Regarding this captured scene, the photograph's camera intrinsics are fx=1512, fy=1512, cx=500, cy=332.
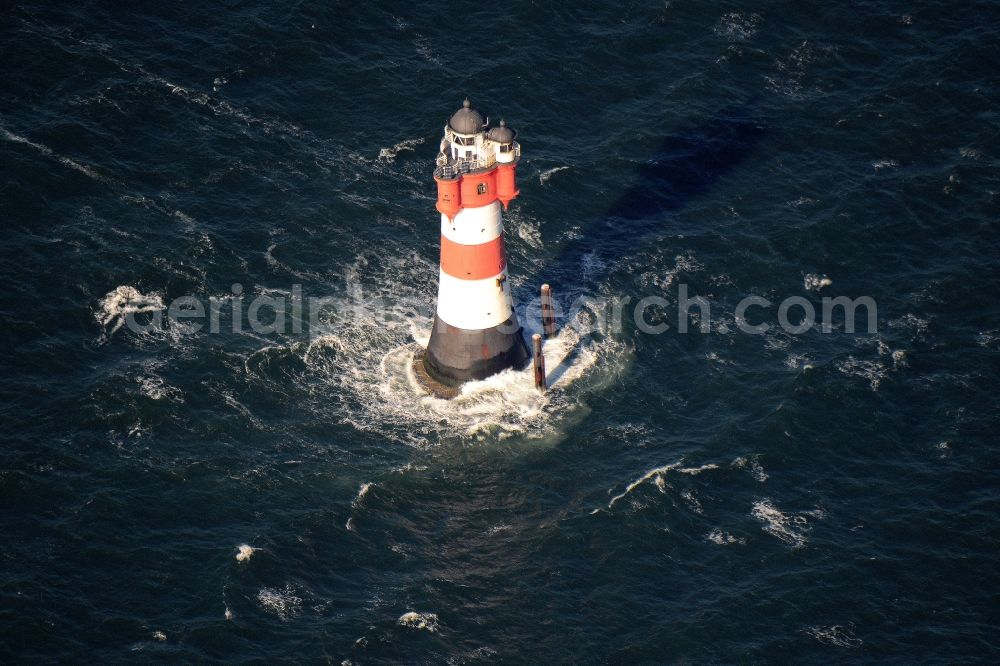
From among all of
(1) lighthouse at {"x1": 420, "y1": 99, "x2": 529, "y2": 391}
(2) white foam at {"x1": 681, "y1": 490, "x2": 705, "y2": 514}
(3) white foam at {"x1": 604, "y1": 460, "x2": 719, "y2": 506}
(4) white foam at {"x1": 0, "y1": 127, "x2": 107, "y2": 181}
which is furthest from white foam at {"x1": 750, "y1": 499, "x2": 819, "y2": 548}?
(4) white foam at {"x1": 0, "y1": 127, "x2": 107, "y2": 181}

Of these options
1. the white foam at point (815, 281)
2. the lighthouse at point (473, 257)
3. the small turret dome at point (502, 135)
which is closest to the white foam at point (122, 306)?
the lighthouse at point (473, 257)

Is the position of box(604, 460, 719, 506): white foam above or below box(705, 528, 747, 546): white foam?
above

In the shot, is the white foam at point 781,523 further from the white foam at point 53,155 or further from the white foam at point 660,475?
the white foam at point 53,155

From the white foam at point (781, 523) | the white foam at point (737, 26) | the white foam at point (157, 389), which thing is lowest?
the white foam at point (781, 523)

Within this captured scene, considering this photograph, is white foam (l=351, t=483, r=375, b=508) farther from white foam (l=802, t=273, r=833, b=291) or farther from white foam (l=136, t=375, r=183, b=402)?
white foam (l=802, t=273, r=833, b=291)

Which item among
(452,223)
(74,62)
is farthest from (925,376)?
(74,62)

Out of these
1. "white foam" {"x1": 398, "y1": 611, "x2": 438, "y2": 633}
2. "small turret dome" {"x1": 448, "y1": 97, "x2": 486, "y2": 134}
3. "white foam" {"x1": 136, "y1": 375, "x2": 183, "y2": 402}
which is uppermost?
"small turret dome" {"x1": 448, "y1": 97, "x2": 486, "y2": 134}
